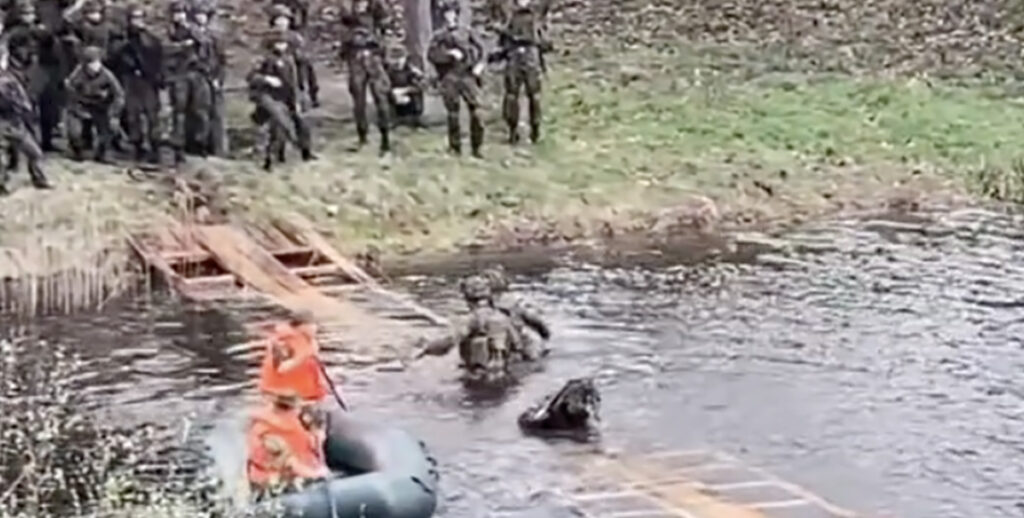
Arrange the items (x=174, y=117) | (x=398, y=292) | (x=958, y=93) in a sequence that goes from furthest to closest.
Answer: (x=958, y=93) → (x=174, y=117) → (x=398, y=292)

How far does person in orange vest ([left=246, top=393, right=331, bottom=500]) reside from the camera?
15672 millimetres

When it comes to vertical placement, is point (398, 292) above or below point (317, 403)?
below

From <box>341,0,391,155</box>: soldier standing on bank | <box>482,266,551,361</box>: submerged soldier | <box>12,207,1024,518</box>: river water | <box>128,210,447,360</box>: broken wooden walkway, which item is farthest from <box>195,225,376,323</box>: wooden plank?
<box>341,0,391,155</box>: soldier standing on bank

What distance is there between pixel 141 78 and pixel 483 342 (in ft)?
28.5

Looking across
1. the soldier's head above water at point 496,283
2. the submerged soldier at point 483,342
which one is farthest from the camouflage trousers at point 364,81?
the submerged soldier at point 483,342

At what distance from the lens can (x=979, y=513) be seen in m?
16.8

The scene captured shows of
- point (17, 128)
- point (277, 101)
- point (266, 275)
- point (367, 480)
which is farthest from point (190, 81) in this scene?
point (367, 480)

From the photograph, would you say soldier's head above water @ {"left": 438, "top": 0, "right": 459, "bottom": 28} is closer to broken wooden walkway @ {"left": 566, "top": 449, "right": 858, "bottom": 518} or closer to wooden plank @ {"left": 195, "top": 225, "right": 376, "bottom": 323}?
wooden plank @ {"left": 195, "top": 225, "right": 376, "bottom": 323}

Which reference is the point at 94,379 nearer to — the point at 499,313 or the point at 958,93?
the point at 499,313

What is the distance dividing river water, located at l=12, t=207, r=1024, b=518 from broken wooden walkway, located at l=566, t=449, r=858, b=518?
0.24 m

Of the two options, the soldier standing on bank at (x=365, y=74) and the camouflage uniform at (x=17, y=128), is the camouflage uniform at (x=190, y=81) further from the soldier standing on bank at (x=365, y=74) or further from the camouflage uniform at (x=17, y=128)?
the camouflage uniform at (x=17, y=128)

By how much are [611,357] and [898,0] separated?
841 inches

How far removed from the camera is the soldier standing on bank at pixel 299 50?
95.2 feet

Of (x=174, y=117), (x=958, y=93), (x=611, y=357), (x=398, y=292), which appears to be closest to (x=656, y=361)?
(x=611, y=357)
